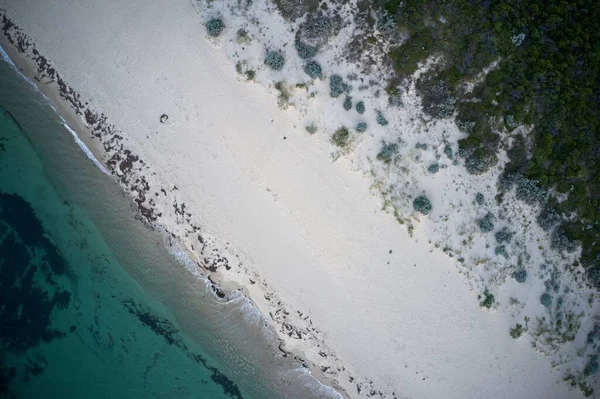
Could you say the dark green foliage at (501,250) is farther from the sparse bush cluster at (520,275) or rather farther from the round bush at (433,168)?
the round bush at (433,168)

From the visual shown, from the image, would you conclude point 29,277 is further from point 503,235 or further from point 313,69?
point 503,235

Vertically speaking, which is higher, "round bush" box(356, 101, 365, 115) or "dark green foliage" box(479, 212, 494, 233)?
"round bush" box(356, 101, 365, 115)

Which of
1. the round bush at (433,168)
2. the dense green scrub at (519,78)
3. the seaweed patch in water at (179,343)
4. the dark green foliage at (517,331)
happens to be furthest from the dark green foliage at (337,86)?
the seaweed patch in water at (179,343)

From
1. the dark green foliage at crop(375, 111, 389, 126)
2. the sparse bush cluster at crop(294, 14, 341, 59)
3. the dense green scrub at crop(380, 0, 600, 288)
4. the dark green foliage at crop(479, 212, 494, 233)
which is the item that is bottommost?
the dark green foliage at crop(479, 212, 494, 233)

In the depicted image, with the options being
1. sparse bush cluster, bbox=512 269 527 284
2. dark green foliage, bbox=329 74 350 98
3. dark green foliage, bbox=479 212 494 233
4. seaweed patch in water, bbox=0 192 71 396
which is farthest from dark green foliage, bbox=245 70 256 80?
sparse bush cluster, bbox=512 269 527 284

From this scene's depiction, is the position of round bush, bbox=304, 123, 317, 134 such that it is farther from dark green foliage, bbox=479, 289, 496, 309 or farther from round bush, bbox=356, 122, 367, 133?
dark green foliage, bbox=479, 289, 496, 309

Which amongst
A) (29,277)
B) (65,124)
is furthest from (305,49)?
(29,277)

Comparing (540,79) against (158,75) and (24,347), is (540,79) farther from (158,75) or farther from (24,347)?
(24,347)
